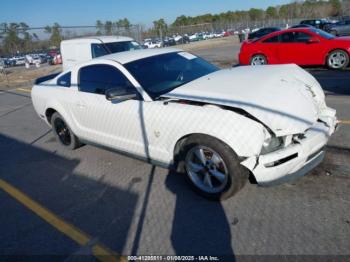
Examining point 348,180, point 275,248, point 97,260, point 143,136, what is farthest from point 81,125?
point 348,180

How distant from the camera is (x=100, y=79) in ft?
14.7

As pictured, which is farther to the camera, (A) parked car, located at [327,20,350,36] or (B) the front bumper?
(A) parked car, located at [327,20,350,36]

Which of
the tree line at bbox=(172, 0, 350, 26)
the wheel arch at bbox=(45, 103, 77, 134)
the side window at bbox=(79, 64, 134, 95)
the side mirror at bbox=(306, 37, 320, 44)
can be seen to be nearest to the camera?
the side window at bbox=(79, 64, 134, 95)

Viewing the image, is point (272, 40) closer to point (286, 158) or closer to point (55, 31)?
point (286, 158)

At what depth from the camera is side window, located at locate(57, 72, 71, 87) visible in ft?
16.5

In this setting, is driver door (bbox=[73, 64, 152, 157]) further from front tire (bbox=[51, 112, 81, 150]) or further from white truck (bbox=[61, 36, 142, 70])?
white truck (bbox=[61, 36, 142, 70])

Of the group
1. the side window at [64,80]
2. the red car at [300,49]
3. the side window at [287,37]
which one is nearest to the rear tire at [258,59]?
the red car at [300,49]

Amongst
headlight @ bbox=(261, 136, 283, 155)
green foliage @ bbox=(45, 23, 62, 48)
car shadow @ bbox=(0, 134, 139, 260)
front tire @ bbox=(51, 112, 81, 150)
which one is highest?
green foliage @ bbox=(45, 23, 62, 48)

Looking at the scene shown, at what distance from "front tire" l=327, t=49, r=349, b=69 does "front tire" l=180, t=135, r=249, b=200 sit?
28.2 ft

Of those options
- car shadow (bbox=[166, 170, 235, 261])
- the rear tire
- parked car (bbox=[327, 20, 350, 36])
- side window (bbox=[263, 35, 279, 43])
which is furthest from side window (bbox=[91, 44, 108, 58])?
parked car (bbox=[327, 20, 350, 36])

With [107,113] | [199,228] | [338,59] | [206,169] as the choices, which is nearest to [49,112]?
[107,113]

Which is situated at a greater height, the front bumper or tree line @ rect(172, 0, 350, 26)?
tree line @ rect(172, 0, 350, 26)

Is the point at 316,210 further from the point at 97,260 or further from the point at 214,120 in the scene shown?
the point at 97,260

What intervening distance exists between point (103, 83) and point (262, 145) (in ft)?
8.09
